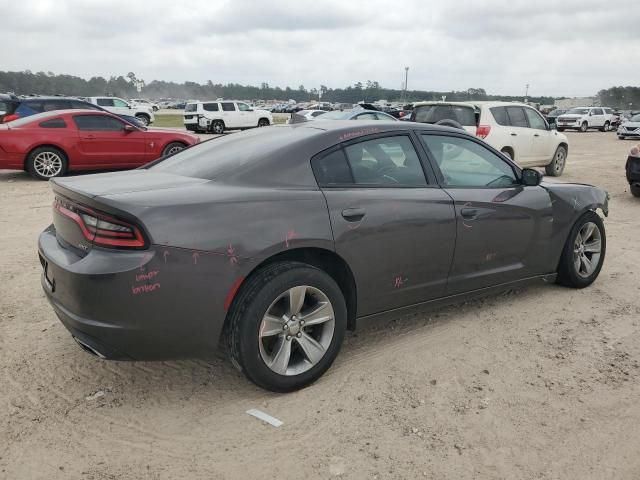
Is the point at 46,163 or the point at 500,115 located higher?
the point at 500,115

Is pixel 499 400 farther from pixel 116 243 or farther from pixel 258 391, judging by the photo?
pixel 116 243

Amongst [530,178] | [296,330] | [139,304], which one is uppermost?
[530,178]

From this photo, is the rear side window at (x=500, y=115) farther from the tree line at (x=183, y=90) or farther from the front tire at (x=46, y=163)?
the tree line at (x=183, y=90)

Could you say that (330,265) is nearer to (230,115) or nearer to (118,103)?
(230,115)

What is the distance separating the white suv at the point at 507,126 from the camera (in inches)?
422

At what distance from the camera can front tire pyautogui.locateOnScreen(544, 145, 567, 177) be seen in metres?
12.6

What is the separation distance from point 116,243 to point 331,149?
140 cm

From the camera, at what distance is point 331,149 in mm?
3410

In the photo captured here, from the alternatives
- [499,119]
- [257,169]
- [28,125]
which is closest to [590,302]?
[257,169]

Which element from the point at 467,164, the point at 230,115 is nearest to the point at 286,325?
the point at 467,164

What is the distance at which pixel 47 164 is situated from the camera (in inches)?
415

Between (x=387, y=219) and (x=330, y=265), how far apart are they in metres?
0.45

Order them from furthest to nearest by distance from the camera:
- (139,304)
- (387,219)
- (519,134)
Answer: (519,134), (387,219), (139,304)

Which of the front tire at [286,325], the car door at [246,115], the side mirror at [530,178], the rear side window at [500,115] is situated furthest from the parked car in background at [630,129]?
the front tire at [286,325]
